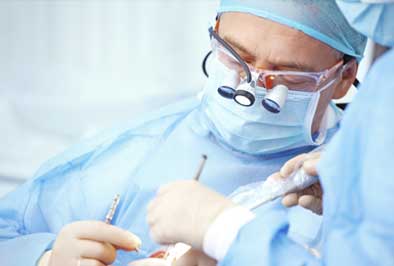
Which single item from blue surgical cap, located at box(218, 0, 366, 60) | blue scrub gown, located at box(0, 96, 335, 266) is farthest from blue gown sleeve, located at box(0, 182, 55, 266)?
blue surgical cap, located at box(218, 0, 366, 60)

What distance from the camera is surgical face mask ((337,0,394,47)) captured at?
94cm

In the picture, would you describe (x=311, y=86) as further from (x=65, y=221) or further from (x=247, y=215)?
(x=65, y=221)

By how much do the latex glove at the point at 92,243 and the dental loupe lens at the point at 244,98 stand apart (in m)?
0.37

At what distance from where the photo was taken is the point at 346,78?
1599mm

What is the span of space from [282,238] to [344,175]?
20cm

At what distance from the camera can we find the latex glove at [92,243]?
1.23 metres

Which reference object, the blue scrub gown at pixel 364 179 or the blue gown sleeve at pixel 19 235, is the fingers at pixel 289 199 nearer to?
the blue scrub gown at pixel 364 179

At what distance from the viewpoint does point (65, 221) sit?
161 centimetres

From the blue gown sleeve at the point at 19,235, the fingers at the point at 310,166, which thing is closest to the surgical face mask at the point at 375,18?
the fingers at the point at 310,166

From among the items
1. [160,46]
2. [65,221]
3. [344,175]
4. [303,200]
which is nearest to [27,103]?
[160,46]

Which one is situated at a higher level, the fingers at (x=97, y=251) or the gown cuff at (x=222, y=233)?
the gown cuff at (x=222, y=233)

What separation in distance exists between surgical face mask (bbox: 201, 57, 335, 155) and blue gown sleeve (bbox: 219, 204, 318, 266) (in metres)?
0.47

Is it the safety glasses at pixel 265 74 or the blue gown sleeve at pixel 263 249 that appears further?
the safety glasses at pixel 265 74

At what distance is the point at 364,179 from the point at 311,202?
384 millimetres
